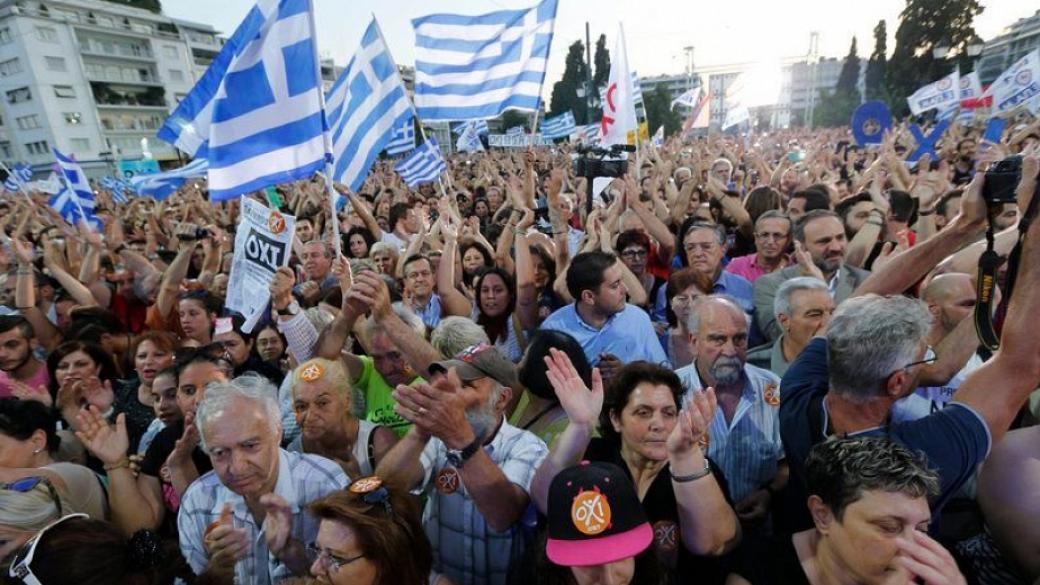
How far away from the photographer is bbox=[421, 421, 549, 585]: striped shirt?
7.12 ft

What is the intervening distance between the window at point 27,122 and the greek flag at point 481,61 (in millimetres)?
60441

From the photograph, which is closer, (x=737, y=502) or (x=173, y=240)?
(x=737, y=502)

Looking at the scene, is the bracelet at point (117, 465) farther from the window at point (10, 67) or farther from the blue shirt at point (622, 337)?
the window at point (10, 67)

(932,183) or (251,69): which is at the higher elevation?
(251,69)

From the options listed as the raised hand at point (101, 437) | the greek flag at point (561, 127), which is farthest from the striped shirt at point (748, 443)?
the greek flag at point (561, 127)

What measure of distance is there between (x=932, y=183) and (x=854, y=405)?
650 centimetres

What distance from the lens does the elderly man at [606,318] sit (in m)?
3.64

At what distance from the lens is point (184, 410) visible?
3002 millimetres

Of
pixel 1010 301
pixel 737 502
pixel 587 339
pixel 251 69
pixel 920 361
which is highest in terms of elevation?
pixel 251 69

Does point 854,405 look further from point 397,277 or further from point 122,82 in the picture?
point 122,82

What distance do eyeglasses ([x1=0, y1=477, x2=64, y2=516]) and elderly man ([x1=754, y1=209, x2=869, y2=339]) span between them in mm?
3891

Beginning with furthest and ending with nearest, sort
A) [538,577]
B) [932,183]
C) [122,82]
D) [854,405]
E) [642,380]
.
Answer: [122,82]
[932,183]
[642,380]
[854,405]
[538,577]

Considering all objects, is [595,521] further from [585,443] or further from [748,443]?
[748,443]

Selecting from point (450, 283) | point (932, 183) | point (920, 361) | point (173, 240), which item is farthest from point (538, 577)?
Answer: point (173, 240)
